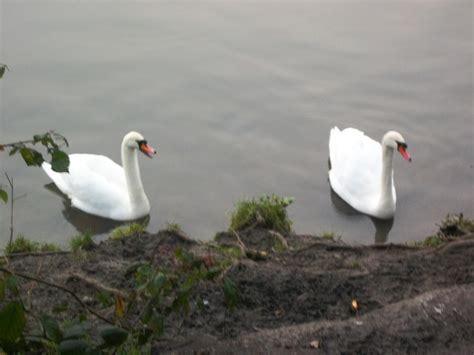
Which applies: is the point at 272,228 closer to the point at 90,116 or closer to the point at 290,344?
the point at 290,344

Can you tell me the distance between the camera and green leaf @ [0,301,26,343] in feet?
9.61

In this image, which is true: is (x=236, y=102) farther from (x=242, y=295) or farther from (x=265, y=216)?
(x=242, y=295)

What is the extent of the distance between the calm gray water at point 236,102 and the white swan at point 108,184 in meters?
0.17

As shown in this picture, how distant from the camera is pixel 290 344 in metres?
4.11

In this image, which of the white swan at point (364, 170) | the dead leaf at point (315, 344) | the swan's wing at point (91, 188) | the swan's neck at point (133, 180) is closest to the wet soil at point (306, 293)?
the dead leaf at point (315, 344)

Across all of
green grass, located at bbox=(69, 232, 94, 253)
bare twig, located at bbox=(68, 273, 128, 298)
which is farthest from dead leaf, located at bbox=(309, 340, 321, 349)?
green grass, located at bbox=(69, 232, 94, 253)

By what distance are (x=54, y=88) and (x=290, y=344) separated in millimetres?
7296

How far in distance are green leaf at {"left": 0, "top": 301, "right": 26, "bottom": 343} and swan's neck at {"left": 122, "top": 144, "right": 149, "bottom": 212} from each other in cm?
574

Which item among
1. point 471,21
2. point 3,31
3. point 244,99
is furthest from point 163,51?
point 471,21

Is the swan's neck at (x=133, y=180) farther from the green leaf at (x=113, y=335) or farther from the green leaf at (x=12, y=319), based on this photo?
the green leaf at (x=12, y=319)

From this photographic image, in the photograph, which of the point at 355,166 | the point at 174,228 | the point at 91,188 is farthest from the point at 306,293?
the point at 355,166

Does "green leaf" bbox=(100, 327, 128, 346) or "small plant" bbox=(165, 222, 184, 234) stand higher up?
"green leaf" bbox=(100, 327, 128, 346)

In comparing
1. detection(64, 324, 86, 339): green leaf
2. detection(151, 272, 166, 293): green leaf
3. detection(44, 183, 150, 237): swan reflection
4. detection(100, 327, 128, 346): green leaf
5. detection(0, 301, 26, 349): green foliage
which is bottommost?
detection(44, 183, 150, 237): swan reflection

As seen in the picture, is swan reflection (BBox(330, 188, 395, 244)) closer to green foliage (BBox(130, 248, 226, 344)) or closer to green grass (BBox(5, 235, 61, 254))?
green grass (BBox(5, 235, 61, 254))
